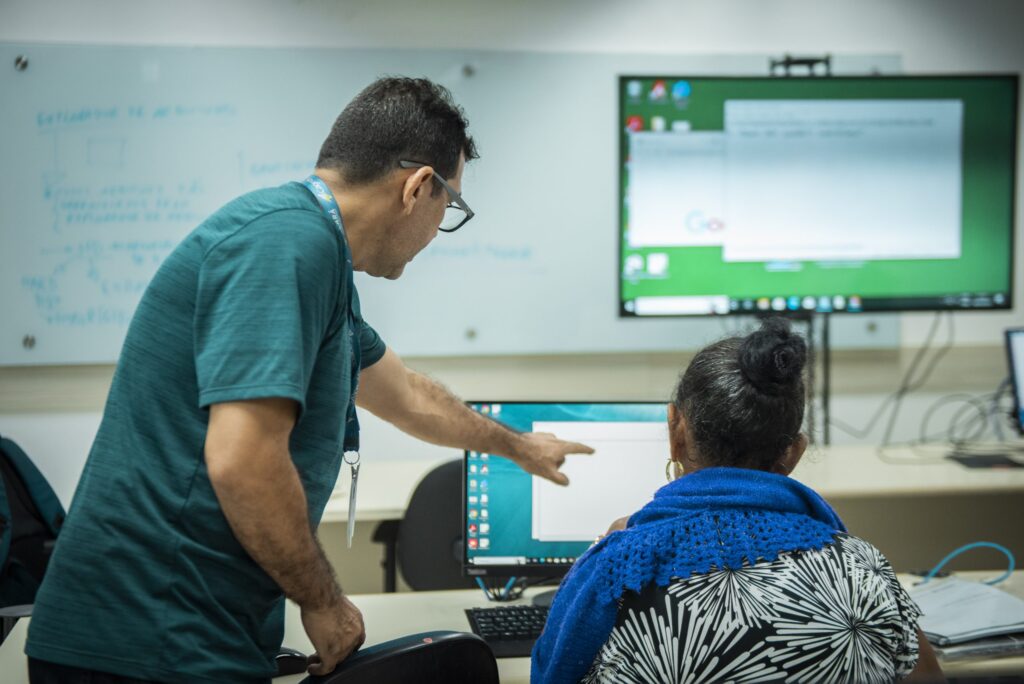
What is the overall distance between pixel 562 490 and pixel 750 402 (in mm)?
672

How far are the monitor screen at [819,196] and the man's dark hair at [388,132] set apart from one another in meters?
1.90

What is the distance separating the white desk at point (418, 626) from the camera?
157cm

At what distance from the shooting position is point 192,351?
1.19 m

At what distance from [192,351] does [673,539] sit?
66 cm

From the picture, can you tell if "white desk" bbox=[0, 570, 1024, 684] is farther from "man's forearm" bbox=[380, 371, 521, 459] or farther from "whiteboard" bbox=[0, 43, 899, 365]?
"whiteboard" bbox=[0, 43, 899, 365]

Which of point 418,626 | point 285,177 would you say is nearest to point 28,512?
point 285,177

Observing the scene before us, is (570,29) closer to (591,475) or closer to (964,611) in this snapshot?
(591,475)

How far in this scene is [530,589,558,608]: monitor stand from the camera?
1.85 metres

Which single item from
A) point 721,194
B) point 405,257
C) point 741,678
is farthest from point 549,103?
point 741,678

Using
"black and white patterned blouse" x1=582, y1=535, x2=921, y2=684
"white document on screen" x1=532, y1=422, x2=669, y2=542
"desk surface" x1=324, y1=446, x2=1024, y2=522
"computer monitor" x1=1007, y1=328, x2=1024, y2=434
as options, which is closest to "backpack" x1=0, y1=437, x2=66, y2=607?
"desk surface" x1=324, y1=446, x2=1024, y2=522

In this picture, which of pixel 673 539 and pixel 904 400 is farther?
pixel 904 400

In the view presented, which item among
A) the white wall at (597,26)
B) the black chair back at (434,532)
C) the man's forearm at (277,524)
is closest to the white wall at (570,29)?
the white wall at (597,26)

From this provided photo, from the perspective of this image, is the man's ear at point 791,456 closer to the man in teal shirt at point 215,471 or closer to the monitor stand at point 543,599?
the man in teal shirt at point 215,471

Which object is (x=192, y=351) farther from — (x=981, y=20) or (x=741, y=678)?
(x=981, y=20)
